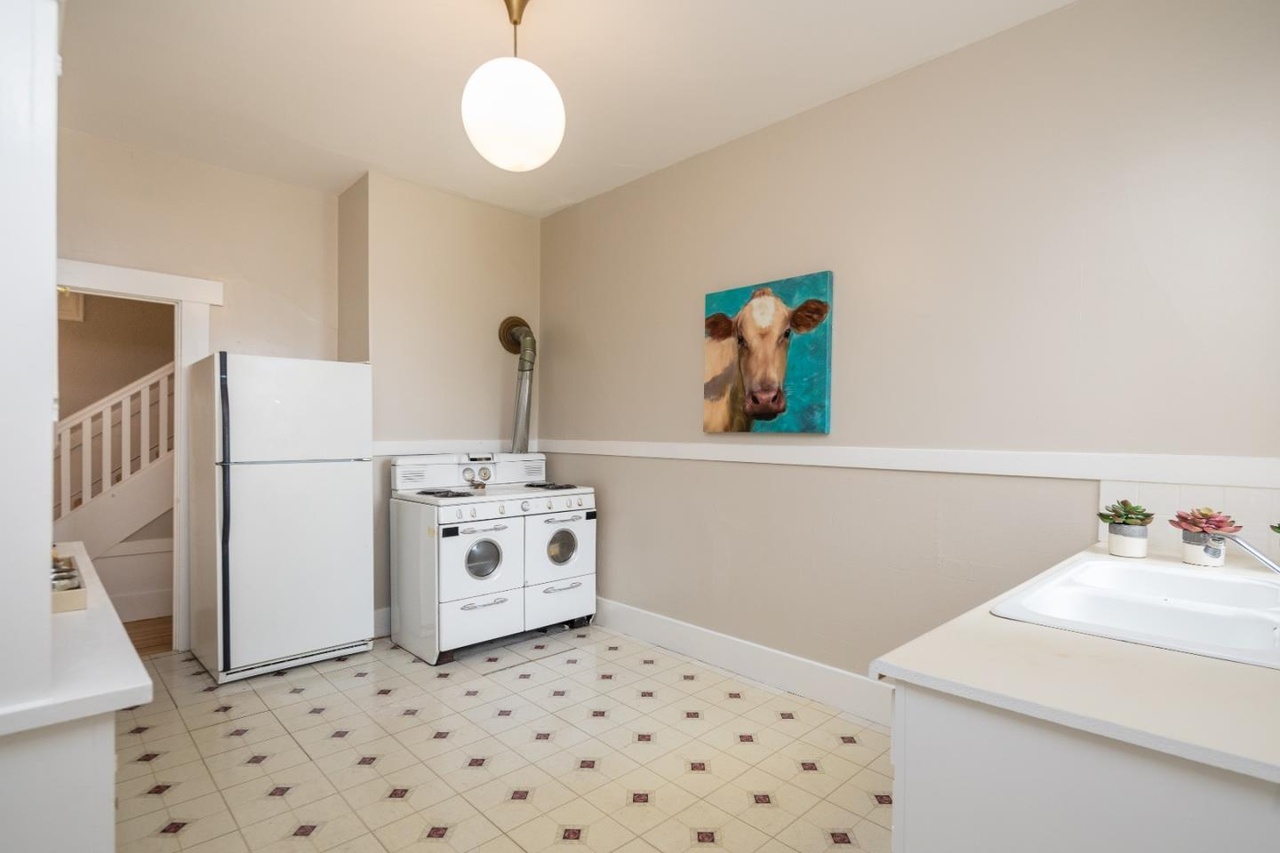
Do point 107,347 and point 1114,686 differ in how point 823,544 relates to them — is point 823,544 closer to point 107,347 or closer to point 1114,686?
point 1114,686

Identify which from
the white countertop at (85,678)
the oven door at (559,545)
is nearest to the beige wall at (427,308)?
the oven door at (559,545)

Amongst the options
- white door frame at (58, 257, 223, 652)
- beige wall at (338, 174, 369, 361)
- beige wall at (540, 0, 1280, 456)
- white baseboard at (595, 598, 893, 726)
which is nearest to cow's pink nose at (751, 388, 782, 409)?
beige wall at (540, 0, 1280, 456)

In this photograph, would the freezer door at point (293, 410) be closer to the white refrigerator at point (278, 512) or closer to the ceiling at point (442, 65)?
the white refrigerator at point (278, 512)

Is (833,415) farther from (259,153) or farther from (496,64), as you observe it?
(259,153)

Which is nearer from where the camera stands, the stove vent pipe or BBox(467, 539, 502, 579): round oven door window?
BBox(467, 539, 502, 579): round oven door window

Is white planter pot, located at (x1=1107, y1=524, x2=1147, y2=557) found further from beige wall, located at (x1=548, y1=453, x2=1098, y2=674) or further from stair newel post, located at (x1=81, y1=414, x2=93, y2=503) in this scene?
stair newel post, located at (x1=81, y1=414, x2=93, y2=503)

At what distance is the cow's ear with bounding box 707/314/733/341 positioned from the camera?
3.47m

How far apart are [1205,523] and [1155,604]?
1.57ft

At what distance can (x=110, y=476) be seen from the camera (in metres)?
4.65

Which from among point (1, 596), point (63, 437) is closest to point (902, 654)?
point (1, 596)

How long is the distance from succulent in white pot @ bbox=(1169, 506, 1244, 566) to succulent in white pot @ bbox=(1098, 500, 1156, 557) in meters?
0.09

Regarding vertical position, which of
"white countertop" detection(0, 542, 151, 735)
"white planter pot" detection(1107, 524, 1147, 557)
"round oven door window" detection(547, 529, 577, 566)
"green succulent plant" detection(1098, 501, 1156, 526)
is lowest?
"round oven door window" detection(547, 529, 577, 566)

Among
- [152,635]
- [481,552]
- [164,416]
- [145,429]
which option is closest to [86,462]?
[145,429]

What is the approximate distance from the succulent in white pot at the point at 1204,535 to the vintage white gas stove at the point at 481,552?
9.92 feet
